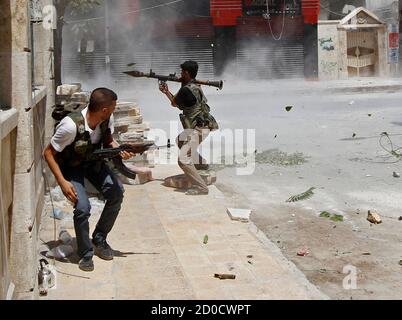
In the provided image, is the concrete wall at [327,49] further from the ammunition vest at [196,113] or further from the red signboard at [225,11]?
the ammunition vest at [196,113]

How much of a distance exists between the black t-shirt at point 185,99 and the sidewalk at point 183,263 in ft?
4.39

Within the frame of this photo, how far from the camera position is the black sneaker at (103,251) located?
470 cm

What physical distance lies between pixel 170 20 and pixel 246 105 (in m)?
8.93

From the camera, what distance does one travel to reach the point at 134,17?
24203mm

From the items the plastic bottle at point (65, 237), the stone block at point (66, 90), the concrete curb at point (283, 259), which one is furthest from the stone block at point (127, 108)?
the plastic bottle at point (65, 237)

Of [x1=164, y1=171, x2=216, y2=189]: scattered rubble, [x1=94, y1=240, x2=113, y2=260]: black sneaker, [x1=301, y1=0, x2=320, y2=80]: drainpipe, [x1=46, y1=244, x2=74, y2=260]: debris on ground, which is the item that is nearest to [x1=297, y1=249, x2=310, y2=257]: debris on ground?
[x1=94, y1=240, x2=113, y2=260]: black sneaker

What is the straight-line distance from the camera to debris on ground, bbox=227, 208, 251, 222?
19.3ft

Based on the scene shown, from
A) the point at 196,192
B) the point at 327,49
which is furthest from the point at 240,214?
the point at 327,49

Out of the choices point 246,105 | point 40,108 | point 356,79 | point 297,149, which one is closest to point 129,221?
point 40,108

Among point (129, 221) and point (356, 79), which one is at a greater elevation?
point (356, 79)

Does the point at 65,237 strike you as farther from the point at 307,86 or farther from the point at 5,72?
the point at 307,86

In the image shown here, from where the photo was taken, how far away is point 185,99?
7039 millimetres
